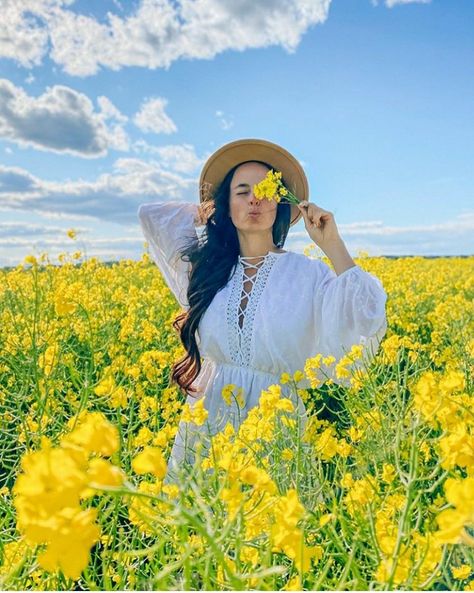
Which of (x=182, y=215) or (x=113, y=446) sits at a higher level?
(x=182, y=215)

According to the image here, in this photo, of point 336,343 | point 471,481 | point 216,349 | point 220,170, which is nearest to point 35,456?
point 471,481

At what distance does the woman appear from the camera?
7.04 feet

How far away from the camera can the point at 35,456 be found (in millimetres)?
593

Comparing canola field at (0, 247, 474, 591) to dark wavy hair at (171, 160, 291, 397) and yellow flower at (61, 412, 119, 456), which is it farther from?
dark wavy hair at (171, 160, 291, 397)

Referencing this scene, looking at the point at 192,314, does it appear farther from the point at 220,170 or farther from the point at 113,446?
the point at 113,446

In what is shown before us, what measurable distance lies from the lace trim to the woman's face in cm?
16

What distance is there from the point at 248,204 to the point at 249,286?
0.35 metres

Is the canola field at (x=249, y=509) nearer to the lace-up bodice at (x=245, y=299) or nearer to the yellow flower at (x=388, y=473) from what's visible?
the yellow flower at (x=388, y=473)

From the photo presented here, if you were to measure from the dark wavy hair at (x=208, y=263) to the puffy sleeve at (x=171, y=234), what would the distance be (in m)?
0.07

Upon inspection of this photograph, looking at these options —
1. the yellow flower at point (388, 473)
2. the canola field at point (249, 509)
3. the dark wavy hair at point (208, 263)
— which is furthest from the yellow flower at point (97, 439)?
the dark wavy hair at point (208, 263)

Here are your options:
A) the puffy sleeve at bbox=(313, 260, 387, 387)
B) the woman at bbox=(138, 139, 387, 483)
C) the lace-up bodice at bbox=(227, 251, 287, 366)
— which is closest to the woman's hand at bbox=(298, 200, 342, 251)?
the woman at bbox=(138, 139, 387, 483)

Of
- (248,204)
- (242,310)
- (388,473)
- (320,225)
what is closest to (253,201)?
(248,204)

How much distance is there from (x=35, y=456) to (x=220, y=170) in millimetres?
2209

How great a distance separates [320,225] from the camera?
2254 mm
